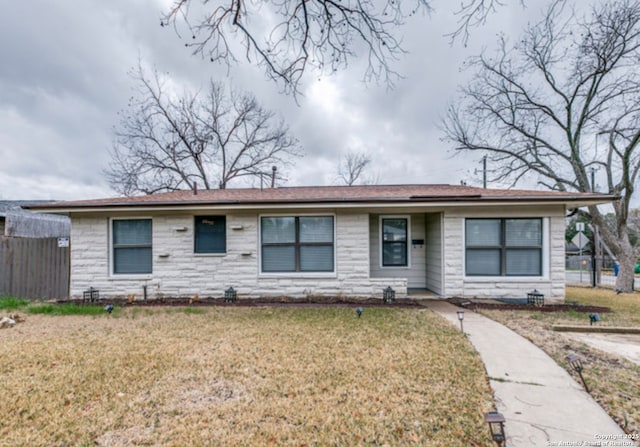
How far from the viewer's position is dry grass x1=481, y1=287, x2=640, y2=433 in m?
2.58

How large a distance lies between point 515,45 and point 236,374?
14337 millimetres

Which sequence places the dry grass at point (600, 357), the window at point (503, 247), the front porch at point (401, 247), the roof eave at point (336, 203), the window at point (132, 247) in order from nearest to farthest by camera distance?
the dry grass at point (600, 357), the roof eave at point (336, 203), the window at point (503, 247), the window at point (132, 247), the front porch at point (401, 247)

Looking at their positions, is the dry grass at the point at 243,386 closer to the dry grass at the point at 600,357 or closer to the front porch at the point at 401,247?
the dry grass at the point at 600,357

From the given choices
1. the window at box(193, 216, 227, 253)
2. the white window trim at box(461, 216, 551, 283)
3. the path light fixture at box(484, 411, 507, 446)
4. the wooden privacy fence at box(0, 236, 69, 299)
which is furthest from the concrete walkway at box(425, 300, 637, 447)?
the wooden privacy fence at box(0, 236, 69, 299)

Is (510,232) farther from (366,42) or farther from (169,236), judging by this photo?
(169,236)

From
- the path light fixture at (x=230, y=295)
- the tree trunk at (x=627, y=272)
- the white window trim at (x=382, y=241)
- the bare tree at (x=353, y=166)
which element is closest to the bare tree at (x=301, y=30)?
the white window trim at (x=382, y=241)

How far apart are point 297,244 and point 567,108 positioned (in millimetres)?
11849

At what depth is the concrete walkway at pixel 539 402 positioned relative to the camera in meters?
2.18

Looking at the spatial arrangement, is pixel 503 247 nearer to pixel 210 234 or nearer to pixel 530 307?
pixel 530 307

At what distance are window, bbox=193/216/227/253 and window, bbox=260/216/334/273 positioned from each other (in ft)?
3.43

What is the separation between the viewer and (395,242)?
869cm

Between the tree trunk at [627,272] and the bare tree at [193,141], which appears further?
the bare tree at [193,141]

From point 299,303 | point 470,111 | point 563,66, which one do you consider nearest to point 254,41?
point 299,303

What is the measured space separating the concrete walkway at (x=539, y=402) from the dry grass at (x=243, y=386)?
0.67ft
